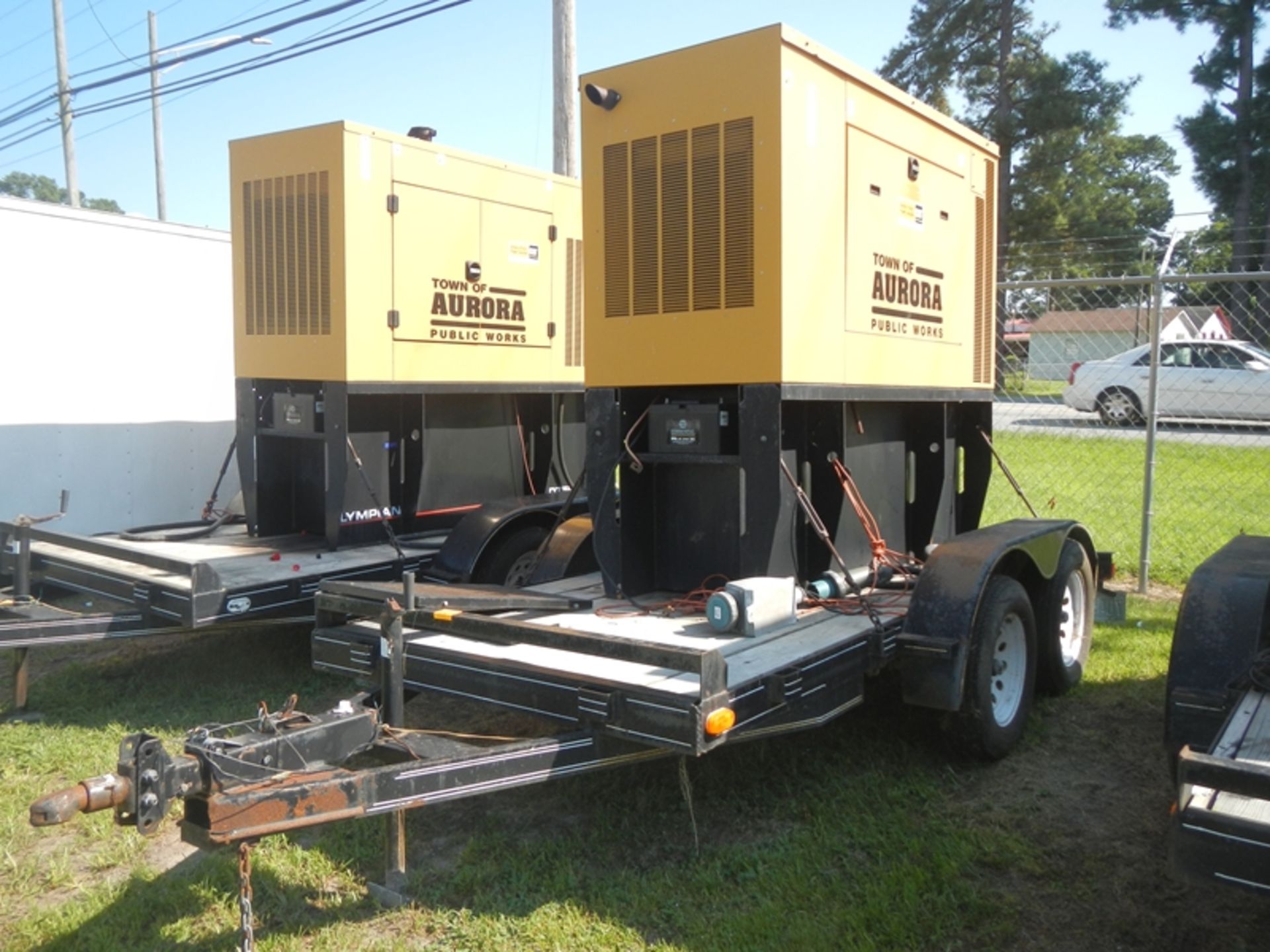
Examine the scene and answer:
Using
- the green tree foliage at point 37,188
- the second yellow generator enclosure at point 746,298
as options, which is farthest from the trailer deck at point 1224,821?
the green tree foliage at point 37,188

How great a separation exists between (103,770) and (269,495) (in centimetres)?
242

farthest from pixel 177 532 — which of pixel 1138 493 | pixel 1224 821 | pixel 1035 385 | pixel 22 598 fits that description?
pixel 1035 385

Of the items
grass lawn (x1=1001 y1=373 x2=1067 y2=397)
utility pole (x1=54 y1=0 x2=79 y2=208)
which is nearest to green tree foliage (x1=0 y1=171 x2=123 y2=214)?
utility pole (x1=54 y1=0 x2=79 y2=208)

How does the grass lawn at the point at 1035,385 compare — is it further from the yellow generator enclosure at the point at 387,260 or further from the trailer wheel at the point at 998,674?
the trailer wheel at the point at 998,674

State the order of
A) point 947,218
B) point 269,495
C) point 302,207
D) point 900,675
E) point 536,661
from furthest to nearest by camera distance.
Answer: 1. point 269,495
2. point 302,207
3. point 947,218
4. point 900,675
5. point 536,661

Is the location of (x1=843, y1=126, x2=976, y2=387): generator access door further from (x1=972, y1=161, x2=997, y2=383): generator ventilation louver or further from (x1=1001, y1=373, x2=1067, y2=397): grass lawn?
(x1=1001, y1=373, x2=1067, y2=397): grass lawn

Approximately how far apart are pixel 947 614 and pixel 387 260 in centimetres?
398

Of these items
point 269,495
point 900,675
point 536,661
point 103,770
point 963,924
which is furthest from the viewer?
point 269,495

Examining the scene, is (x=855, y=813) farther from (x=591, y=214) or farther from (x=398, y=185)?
(x=398, y=185)

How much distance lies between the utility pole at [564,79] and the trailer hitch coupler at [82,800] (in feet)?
28.4

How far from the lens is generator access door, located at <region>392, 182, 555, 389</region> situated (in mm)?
6809

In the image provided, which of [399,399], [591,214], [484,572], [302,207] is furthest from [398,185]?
[484,572]

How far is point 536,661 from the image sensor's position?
4.09 m

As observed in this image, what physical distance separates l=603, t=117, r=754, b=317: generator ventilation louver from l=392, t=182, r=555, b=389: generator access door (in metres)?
2.02
